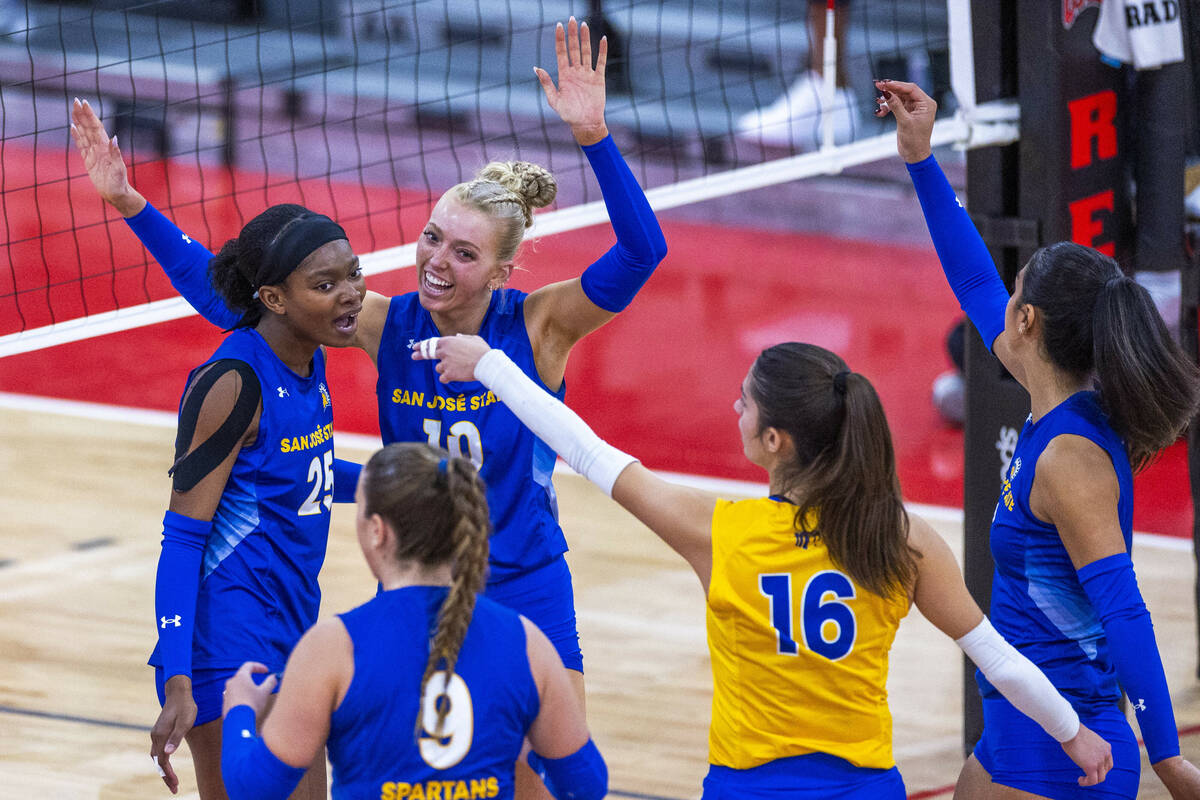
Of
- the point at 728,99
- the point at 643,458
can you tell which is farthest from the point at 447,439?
the point at 728,99

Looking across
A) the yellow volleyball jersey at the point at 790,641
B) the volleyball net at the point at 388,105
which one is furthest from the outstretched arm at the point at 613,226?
the volleyball net at the point at 388,105

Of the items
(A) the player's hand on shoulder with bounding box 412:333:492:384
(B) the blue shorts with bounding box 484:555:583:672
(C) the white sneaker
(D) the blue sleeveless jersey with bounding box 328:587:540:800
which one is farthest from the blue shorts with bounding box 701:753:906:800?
(C) the white sneaker

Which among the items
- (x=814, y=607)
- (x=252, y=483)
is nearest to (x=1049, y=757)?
(x=814, y=607)

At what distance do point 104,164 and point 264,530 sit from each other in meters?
0.95

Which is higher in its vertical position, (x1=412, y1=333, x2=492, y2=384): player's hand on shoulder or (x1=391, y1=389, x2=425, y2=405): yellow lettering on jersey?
(x1=412, y1=333, x2=492, y2=384): player's hand on shoulder

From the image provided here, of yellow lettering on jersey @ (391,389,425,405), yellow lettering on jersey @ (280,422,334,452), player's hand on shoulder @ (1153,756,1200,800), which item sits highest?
yellow lettering on jersey @ (280,422,334,452)

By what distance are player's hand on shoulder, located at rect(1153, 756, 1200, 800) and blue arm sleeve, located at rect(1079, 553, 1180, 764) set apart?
14 millimetres

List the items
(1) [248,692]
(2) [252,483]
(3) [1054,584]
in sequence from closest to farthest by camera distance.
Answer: (1) [248,692] < (3) [1054,584] < (2) [252,483]

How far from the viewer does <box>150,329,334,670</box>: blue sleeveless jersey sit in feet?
10.4

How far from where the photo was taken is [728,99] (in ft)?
43.0

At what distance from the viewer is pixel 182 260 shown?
3.64 meters

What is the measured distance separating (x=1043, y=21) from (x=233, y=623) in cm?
276

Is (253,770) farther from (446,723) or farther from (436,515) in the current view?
(436,515)

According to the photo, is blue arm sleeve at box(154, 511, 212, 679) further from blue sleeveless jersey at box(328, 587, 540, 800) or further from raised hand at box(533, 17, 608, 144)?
raised hand at box(533, 17, 608, 144)
